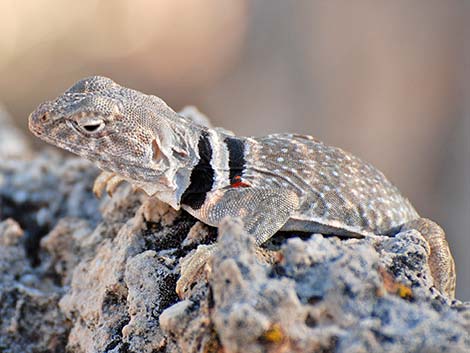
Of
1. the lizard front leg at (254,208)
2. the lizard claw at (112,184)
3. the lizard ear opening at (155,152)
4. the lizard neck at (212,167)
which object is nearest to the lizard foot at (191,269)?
the lizard front leg at (254,208)

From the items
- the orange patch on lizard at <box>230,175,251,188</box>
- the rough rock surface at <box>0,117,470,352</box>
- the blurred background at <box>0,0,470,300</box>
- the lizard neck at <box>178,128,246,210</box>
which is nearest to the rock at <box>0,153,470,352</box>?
the rough rock surface at <box>0,117,470,352</box>

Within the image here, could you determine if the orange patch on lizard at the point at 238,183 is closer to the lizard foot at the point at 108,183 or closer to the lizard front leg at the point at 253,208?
the lizard front leg at the point at 253,208

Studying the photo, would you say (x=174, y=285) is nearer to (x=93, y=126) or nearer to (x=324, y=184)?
(x=93, y=126)

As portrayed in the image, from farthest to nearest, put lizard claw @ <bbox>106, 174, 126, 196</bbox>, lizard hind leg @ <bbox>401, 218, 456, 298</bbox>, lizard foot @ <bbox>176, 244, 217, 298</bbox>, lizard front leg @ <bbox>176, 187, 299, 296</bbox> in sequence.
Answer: lizard claw @ <bbox>106, 174, 126, 196</bbox> → lizard hind leg @ <bbox>401, 218, 456, 298</bbox> → lizard front leg @ <bbox>176, 187, 299, 296</bbox> → lizard foot @ <bbox>176, 244, 217, 298</bbox>

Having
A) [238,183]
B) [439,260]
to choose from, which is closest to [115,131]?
[238,183]

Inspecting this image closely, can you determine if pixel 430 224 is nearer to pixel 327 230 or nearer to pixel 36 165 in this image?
pixel 327 230

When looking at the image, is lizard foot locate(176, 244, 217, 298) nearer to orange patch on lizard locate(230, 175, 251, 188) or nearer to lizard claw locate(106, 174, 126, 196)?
orange patch on lizard locate(230, 175, 251, 188)
